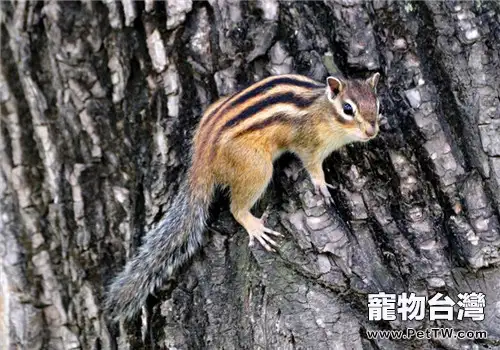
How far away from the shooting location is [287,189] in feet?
9.30

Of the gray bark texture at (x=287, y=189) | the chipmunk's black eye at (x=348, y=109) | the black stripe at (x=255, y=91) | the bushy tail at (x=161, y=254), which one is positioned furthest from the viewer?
the chipmunk's black eye at (x=348, y=109)

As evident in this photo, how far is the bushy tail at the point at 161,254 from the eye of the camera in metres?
2.83

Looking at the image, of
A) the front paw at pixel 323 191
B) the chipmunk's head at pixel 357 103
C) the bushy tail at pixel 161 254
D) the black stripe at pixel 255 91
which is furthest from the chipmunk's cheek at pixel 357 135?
the bushy tail at pixel 161 254

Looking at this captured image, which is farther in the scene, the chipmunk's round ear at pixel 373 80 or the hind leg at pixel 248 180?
the hind leg at pixel 248 180

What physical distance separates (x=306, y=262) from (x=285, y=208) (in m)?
0.27

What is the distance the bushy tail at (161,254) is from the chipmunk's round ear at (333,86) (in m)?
0.78

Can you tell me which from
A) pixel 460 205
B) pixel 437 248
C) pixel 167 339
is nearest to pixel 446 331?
pixel 437 248

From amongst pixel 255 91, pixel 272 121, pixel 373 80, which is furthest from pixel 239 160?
pixel 373 80

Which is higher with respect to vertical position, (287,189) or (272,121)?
(272,121)

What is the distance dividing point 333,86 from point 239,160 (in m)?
0.57

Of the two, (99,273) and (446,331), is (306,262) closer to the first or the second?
(446,331)

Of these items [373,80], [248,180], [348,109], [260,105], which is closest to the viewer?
[373,80]

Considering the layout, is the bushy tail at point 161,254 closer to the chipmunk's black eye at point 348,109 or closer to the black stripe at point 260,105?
the black stripe at point 260,105

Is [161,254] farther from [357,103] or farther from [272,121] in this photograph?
[357,103]
